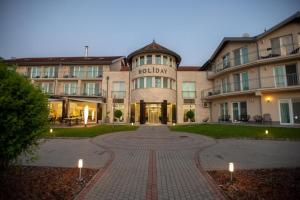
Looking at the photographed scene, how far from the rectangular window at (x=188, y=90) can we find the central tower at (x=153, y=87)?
2.01 meters

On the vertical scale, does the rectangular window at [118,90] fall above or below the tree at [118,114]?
above

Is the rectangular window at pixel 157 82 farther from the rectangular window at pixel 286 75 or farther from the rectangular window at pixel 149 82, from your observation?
the rectangular window at pixel 286 75

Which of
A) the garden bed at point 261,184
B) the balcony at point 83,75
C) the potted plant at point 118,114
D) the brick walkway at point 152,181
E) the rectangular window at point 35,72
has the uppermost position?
the rectangular window at point 35,72

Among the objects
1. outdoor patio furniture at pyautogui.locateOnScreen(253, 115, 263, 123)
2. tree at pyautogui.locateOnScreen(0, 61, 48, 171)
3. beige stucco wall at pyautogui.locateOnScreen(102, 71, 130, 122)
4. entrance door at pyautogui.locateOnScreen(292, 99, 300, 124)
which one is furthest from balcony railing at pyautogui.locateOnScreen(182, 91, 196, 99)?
tree at pyautogui.locateOnScreen(0, 61, 48, 171)

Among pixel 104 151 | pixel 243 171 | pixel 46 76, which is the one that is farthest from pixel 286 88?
pixel 46 76

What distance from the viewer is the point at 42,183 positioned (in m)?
4.60

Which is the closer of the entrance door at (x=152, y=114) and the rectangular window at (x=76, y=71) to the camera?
the entrance door at (x=152, y=114)

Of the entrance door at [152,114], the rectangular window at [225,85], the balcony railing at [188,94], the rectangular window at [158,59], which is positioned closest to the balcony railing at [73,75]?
the rectangular window at [158,59]

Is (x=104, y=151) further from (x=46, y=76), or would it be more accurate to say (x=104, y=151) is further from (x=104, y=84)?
(x=46, y=76)

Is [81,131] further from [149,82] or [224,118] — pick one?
[224,118]

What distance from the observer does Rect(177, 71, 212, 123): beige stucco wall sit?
2761 centimetres

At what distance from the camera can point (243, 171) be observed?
18.5 ft

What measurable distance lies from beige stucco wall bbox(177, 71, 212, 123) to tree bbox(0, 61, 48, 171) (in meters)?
24.3

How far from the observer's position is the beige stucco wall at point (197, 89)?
90.6ft
